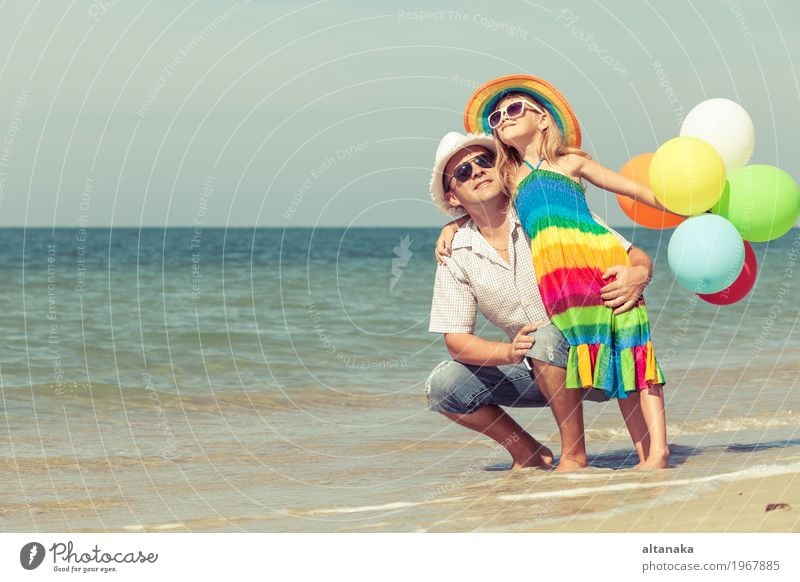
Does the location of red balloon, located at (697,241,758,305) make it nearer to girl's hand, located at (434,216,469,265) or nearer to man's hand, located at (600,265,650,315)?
man's hand, located at (600,265,650,315)

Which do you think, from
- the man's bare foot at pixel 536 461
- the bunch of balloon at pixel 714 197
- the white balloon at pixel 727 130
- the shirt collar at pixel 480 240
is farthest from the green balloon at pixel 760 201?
the man's bare foot at pixel 536 461

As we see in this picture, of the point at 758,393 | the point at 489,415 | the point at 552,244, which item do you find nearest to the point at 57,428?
the point at 489,415

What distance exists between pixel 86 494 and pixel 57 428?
246cm

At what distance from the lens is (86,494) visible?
24.0ft

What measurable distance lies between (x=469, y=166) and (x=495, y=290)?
2.47 feet

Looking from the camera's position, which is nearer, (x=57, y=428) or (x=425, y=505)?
(x=425, y=505)

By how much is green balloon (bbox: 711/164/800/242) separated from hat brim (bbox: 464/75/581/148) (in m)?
0.95

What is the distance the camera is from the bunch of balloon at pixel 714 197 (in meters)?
6.42

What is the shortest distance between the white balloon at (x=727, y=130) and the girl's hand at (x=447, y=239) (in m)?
1.51

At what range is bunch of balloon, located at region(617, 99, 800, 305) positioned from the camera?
21.1ft

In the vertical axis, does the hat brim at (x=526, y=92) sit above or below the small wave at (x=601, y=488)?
above

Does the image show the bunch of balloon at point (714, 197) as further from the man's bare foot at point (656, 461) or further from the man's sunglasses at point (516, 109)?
the man's bare foot at point (656, 461)

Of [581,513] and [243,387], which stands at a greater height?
[243,387]
